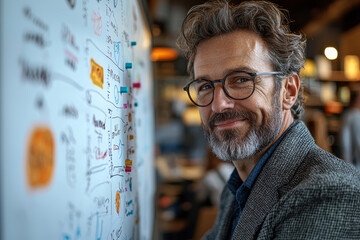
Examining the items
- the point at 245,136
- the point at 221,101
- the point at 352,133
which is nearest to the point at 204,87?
the point at 221,101

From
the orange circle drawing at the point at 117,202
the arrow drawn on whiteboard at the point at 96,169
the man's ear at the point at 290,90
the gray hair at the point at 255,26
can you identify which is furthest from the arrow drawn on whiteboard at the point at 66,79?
the man's ear at the point at 290,90

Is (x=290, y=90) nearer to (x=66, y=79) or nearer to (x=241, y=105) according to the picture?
(x=241, y=105)

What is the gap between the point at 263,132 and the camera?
1.18 meters

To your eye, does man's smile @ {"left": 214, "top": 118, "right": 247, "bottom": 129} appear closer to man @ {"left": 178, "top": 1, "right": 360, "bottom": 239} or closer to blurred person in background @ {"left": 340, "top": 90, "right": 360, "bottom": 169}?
man @ {"left": 178, "top": 1, "right": 360, "bottom": 239}

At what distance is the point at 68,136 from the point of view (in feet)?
1.72

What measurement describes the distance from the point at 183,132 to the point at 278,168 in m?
5.99

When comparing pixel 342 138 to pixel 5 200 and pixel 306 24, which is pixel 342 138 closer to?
pixel 306 24

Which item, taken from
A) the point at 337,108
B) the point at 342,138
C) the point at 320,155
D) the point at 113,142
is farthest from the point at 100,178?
the point at 337,108

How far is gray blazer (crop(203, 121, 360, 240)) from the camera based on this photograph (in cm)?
84

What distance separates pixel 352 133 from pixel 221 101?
3.28m

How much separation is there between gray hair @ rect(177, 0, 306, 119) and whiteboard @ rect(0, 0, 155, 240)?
0.50 m

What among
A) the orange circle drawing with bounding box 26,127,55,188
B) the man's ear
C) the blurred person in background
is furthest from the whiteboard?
the blurred person in background

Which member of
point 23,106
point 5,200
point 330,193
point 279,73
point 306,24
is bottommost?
point 330,193

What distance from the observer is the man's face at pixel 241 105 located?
117cm
